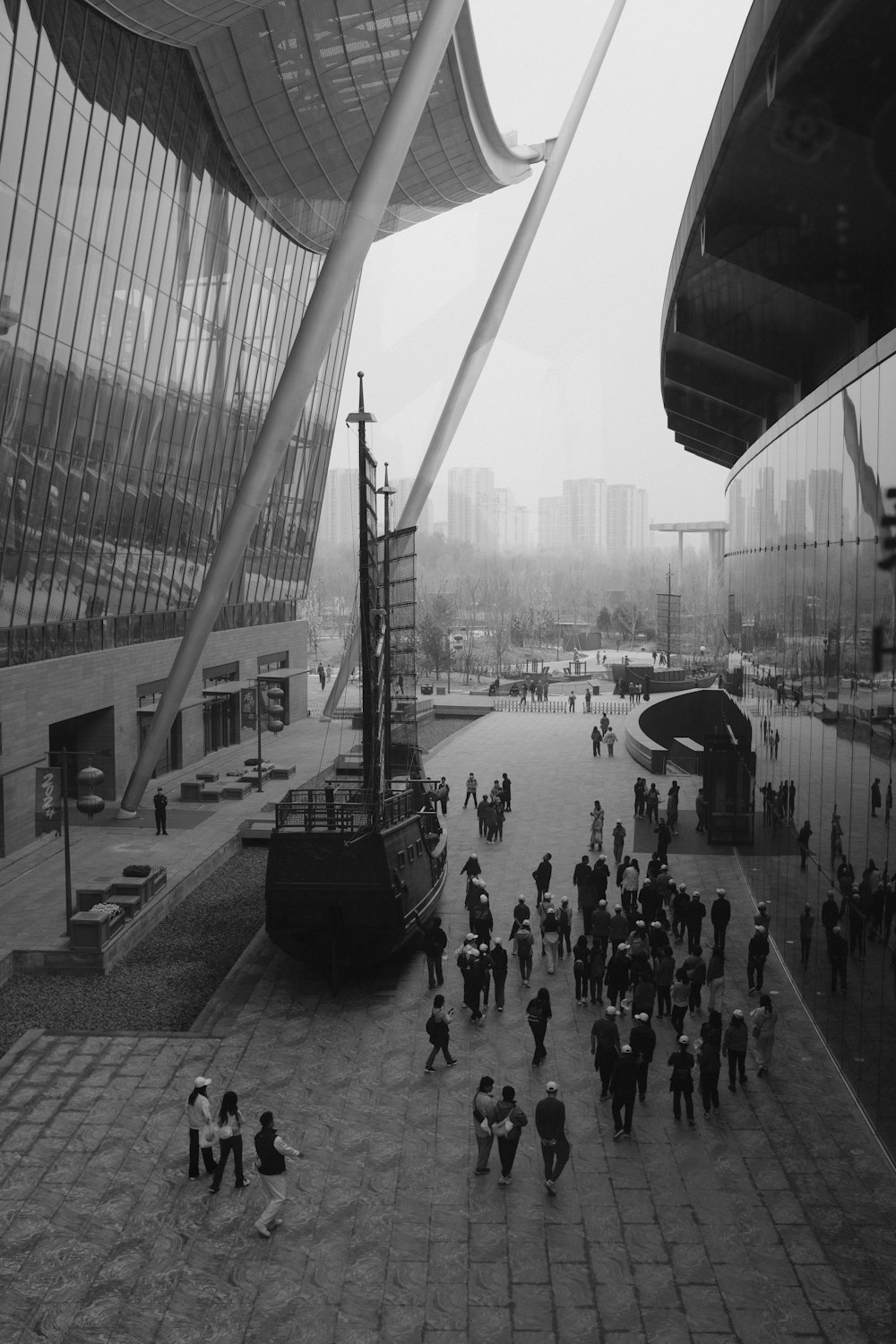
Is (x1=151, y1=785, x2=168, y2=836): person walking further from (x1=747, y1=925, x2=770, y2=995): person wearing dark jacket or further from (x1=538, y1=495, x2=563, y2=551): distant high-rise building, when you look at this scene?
(x1=538, y1=495, x2=563, y2=551): distant high-rise building

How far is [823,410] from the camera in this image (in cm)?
1455

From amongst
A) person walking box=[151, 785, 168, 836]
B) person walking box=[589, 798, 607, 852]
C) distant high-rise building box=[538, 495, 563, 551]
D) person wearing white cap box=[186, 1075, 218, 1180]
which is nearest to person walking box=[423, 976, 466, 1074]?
person wearing white cap box=[186, 1075, 218, 1180]

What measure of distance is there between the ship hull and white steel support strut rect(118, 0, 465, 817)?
11.7 metres

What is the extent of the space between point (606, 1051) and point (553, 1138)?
215 centimetres

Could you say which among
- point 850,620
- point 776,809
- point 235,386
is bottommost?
point 776,809

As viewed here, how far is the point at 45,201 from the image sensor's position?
25.0 metres

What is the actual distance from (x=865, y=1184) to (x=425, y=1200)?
419 centimetres

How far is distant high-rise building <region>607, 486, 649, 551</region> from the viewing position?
158 m

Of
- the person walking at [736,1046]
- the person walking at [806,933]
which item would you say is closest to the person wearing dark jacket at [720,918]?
the person walking at [806,933]

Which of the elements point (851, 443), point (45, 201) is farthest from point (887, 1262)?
point (45, 201)

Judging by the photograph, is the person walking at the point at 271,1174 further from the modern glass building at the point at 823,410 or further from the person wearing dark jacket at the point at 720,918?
the person wearing dark jacket at the point at 720,918

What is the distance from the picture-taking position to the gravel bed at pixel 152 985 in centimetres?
1586

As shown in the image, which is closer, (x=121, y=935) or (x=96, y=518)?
(x=121, y=935)

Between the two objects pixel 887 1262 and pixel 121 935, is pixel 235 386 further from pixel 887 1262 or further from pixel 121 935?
pixel 887 1262
